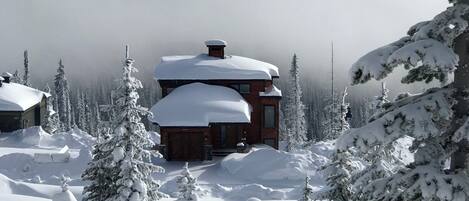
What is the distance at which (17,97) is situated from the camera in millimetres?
56719

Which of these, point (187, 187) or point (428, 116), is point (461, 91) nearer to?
point (428, 116)

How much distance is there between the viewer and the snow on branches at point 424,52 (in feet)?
22.2

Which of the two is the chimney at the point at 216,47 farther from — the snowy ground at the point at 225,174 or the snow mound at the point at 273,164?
the snow mound at the point at 273,164

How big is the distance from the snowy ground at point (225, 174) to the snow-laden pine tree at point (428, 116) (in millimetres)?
22880

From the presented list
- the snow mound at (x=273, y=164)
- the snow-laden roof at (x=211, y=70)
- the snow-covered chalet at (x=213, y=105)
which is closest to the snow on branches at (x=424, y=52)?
the snow mound at (x=273, y=164)

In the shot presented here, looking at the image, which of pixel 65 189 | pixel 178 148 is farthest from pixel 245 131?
pixel 65 189

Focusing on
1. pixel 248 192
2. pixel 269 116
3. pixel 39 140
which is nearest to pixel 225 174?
pixel 248 192

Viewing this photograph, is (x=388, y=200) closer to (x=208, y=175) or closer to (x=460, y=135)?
(x=460, y=135)

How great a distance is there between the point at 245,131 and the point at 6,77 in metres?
35.7

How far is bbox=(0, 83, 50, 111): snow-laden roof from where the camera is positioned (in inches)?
2164

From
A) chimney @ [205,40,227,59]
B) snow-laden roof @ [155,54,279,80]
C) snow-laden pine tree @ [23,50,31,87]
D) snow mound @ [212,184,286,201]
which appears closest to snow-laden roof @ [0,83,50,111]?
snow-laden roof @ [155,54,279,80]

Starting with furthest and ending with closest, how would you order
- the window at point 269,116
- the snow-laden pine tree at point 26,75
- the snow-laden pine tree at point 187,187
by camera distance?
1. the snow-laden pine tree at point 26,75
2. the window at point 269,116
3. the snow-laden pine tree at point 187,187

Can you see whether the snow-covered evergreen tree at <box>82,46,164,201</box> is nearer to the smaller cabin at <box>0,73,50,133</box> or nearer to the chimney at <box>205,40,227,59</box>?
the chimney at <box>205,40,227,59</box>

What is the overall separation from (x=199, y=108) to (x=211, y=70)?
558cm
